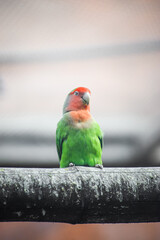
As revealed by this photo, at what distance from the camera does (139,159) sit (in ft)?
9.77

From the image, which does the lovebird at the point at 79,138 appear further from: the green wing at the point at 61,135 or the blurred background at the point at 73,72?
the blurred background at the point at 73,72

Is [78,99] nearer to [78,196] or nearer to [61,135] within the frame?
[61,135]

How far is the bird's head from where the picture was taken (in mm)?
2258

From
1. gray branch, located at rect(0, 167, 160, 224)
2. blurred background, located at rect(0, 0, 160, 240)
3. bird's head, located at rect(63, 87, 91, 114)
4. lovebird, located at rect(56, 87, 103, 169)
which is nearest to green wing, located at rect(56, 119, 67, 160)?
lovebird, located at rect(56, 87, 103, 169)

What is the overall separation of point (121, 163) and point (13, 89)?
1242 millimetres

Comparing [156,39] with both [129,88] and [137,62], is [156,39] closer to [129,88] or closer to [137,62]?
[137,62]

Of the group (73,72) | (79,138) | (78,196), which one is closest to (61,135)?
(79,138)

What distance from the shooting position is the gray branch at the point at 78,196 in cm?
122

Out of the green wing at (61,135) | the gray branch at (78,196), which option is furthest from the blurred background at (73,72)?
the gray branch at (78,196)

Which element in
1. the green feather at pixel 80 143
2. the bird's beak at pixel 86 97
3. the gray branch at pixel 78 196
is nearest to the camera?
the gray branch at pixel 78 196

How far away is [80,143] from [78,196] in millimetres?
798

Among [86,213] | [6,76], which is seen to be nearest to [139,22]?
[6,76]

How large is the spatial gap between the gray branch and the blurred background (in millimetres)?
1248

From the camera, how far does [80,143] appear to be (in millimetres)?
2045
